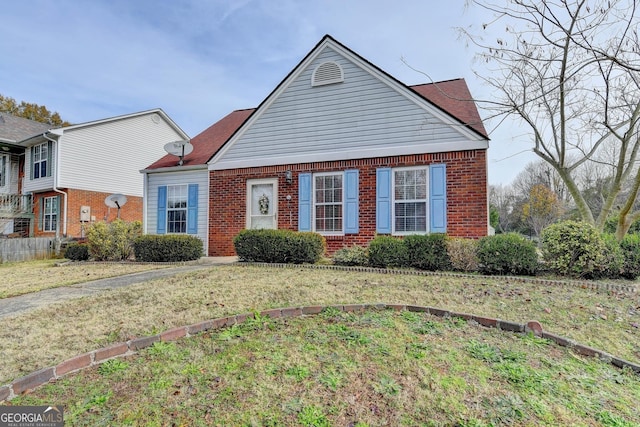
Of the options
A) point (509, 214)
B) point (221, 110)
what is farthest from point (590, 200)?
point (221, 110)

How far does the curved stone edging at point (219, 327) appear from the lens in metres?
2.54

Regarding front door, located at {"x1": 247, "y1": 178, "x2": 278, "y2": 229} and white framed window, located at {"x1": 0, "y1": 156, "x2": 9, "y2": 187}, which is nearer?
front door, located at {"x1": 247, "y1": 178, "x2": 278, "y2": 229}

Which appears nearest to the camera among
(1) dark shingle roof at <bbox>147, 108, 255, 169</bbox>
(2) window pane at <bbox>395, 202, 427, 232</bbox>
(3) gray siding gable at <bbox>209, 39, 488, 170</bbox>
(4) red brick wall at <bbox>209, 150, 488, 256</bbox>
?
(4) red brick wall at <bbox>209, 150, 488, 256</bbox>

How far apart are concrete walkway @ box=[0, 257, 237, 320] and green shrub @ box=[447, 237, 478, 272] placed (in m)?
5.96

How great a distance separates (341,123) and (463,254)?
Answer: 5224 millimetres

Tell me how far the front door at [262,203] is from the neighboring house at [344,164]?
33mm

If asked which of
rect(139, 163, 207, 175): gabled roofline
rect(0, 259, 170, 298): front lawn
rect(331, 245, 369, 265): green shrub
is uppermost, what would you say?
rect(139, 163, 207, 175): gabled roofline

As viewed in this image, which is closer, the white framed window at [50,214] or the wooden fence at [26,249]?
the wooden fence at [26,249]

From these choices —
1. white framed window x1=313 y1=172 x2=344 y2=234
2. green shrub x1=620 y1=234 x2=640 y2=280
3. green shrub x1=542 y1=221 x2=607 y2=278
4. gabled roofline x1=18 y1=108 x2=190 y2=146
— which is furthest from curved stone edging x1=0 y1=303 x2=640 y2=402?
gabled roofline x1=18 y1=108 x2=190 y2=146

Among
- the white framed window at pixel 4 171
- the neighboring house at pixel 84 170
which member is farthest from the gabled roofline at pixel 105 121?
the white framed window at pixel 4 171

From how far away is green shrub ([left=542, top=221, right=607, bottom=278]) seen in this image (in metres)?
6.18

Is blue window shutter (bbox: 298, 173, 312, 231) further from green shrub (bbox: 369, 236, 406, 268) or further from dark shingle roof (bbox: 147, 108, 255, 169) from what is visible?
dark shingle roof (bbox: 147, 108, 255, 169)

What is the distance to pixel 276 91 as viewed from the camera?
35.3 feet

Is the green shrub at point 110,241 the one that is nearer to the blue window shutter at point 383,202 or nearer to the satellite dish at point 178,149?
the satellite dish at point 178,149
